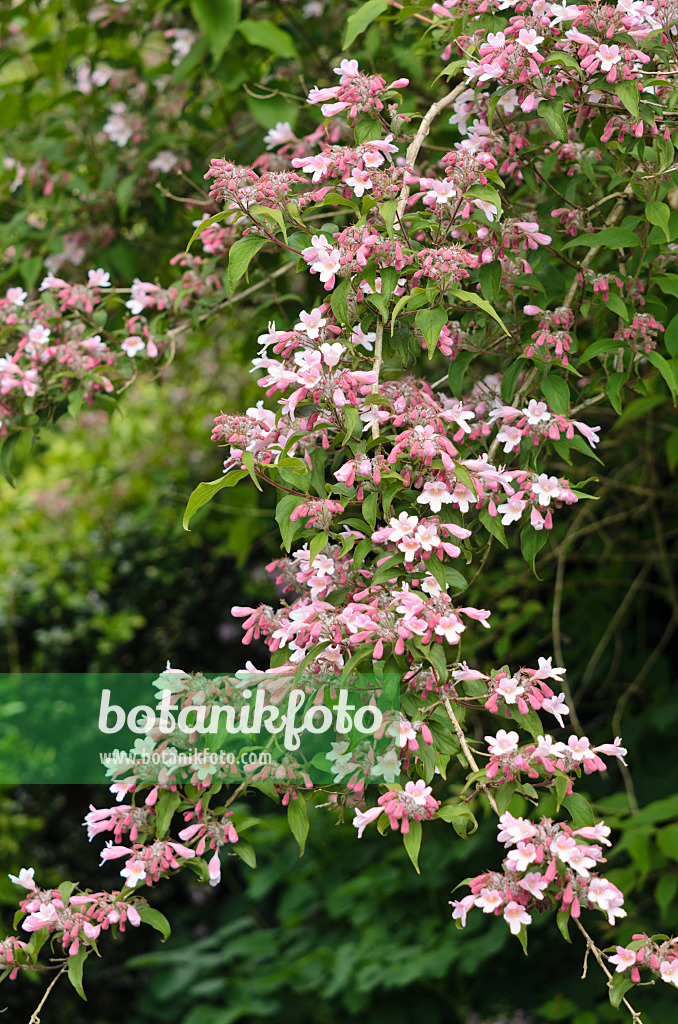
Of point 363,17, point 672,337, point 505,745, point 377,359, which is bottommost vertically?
point 505,745

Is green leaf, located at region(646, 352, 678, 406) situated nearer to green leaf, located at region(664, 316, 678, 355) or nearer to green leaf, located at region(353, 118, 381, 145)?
green leaf, located at region(664, 316, 678, 355)

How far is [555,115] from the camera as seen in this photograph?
4.25 feet

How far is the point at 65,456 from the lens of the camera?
4.96 m

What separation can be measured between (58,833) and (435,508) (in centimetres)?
347

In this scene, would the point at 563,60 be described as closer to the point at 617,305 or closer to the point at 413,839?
the point at 617,305

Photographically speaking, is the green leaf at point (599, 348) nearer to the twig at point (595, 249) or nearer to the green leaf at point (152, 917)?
the twig at point (595, 249)

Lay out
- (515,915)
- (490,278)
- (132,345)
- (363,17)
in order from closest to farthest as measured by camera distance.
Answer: (515,915) < (490,278) < (363,17) < (132,345)

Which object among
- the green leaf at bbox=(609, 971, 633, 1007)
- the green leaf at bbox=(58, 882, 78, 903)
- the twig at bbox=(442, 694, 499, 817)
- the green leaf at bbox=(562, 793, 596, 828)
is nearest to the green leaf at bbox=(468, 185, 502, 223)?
the twig at bbox=(442, 694, 499, 817)

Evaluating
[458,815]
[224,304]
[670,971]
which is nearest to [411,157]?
[224,304]

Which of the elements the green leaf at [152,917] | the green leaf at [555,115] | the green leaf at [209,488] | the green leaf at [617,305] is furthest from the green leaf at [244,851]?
the green leaf at [555,115]

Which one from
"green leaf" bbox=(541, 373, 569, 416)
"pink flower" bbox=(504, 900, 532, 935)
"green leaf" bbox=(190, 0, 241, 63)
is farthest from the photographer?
"green leaf" bbox=(190, 0, 241, 63)

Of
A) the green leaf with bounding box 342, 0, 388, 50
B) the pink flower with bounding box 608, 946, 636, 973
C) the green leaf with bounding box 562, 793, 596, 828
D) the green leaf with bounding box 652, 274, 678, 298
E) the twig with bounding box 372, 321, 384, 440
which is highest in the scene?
the green leaf with bounding box 342, 0, 388, 50

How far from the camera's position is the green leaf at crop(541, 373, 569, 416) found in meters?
1.38

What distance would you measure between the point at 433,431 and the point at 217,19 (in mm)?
1337
